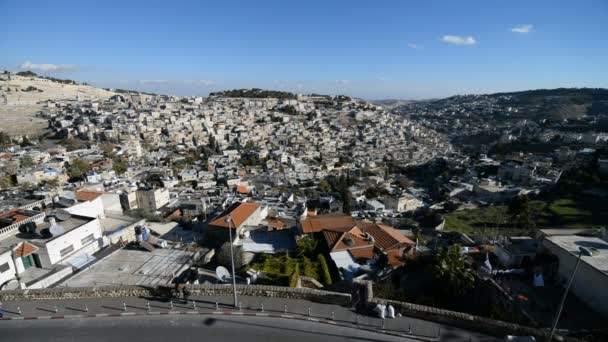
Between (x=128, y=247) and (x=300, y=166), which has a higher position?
(x=128, y=247)

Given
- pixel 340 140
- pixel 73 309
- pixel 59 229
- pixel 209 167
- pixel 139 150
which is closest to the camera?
pixel 73 309

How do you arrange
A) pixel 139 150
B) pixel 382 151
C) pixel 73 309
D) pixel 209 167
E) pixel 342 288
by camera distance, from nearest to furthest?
pixel 73 309
pixel 342 288
pixel 209 167
pixel 139 150
pixel 382 151

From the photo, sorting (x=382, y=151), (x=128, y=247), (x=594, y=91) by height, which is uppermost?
(x=594, y=91)

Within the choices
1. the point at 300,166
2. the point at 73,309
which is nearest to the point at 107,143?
the point at 300,166

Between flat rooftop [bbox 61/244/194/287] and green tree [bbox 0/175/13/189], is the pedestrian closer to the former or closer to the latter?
flat rooftop [bbox 61/244/194/287]

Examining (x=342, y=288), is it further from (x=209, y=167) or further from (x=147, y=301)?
(x=209, y=167)

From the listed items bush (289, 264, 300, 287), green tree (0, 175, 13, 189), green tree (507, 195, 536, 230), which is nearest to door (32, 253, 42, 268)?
bush (289, 264, 300, 287)

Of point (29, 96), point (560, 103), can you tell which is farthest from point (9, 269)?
point (560, 103)
